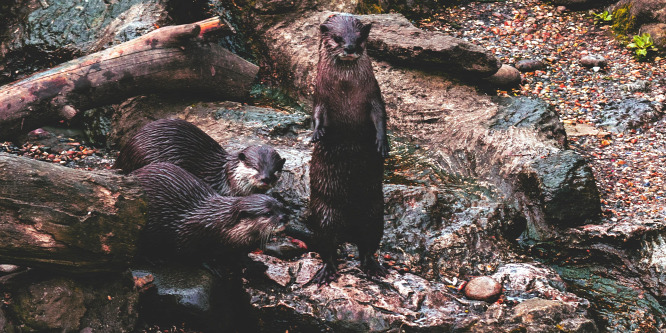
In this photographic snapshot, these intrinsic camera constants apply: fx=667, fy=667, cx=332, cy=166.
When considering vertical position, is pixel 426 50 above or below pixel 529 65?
above

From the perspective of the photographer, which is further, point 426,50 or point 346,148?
point 426,50

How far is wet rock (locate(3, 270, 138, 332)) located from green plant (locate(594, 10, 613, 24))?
6.56 meters

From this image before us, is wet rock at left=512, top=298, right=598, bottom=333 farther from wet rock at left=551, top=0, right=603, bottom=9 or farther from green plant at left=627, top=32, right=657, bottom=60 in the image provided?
wet rock at left=551, top=0, right=603, bottom=9

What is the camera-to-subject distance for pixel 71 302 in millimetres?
3492

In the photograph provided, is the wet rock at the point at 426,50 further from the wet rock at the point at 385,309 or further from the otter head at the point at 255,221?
the otter head at the point at 255,221

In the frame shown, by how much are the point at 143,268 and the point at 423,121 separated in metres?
3.11

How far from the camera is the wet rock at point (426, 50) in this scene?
634 cm

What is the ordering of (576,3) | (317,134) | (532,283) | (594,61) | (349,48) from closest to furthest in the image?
(349,48) < (317,134) < (532,283) < (594,61) < (576,3)

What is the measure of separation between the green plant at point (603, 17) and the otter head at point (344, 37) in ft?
16.8

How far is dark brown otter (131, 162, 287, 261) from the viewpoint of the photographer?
429 cm

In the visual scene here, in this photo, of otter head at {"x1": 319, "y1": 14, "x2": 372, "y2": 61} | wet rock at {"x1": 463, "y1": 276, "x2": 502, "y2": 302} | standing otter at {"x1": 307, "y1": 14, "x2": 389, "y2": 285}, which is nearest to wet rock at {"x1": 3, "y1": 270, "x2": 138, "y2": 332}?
standing otter at {"x1": 307, "y1": 14, "x2": 389, "y2": 285}

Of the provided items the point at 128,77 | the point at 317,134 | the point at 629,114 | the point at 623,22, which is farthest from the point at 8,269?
the point at 623,22

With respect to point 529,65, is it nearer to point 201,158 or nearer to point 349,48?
point 201,158

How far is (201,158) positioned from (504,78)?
3.33 meters
